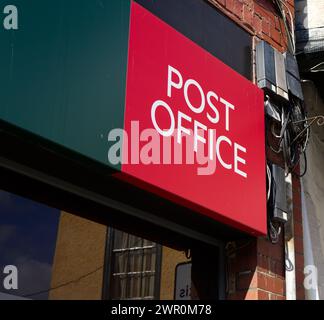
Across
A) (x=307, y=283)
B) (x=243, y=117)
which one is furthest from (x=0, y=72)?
(x=307, y=283)

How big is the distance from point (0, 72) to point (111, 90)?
73cm

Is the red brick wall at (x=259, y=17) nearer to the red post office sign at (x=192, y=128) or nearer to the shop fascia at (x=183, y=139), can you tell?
the red post office sign at (x=192, y=128)

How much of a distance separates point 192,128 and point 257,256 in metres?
1.07

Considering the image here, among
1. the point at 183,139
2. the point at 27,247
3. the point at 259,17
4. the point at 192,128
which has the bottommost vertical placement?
the point at 27,247

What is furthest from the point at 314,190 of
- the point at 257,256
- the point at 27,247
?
the point at 27,247

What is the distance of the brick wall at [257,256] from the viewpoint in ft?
14.5

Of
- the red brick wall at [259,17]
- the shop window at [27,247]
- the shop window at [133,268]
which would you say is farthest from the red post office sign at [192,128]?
the shop window at [133,268]

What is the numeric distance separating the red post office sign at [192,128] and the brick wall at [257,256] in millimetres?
236

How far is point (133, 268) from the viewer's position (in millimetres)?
6738

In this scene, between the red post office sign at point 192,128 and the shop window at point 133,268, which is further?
the shop window at point 133,268

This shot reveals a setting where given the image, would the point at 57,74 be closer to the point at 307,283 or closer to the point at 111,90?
the point at 111,90

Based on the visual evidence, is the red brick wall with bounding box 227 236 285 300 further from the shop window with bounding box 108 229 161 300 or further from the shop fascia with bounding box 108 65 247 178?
the shop window with bounding box 108 229 161 300

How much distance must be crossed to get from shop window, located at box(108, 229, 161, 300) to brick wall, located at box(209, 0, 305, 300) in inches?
74.5

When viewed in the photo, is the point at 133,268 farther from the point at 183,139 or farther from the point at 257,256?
the point at 183,139
